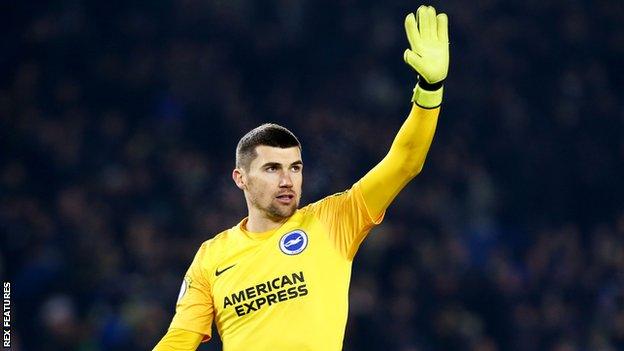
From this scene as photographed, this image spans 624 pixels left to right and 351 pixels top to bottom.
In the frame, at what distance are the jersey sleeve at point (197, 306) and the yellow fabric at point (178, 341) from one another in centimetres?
2

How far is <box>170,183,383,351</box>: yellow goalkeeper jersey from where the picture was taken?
3.66 m

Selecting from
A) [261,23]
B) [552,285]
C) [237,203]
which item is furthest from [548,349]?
[261,23]

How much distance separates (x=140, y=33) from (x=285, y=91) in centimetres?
161

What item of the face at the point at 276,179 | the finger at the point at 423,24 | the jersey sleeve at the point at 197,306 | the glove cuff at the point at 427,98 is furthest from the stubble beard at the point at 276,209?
the finger at the point at 423,24

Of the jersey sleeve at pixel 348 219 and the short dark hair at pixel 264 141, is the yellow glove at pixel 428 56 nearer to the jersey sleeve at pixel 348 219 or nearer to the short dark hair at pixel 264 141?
the jersey sleeve at pixel 348 219

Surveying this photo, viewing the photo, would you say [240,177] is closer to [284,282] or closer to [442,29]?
[284,282]

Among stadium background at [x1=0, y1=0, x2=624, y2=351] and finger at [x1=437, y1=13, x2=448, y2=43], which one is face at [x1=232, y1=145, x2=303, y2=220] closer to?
finger at [x1=437, y1=13, x2=448, y2=43]

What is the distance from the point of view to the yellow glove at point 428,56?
3482 mm

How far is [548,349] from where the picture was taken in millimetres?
8406

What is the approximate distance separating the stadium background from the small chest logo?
3.96m

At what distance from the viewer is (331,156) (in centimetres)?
947

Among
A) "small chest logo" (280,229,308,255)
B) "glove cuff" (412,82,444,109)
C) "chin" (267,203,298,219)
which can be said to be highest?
"glove cuff" (412,82,444,109)

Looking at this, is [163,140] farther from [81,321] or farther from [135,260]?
[81,321]

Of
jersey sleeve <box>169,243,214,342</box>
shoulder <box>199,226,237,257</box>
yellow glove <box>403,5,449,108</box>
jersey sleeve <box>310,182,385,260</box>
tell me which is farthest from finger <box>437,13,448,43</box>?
jersey sleeve <box>169,243,214,342</box>
